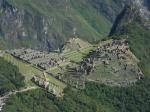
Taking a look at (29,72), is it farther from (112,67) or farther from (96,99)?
(112,67)

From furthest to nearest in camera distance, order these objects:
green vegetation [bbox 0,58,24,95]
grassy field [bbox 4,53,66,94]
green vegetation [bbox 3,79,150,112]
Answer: grassy field [bbox 4,53,66,94] → green vegetation [bbox 0,58,24,95] → green vegetation [bbox 3,79,150,112]

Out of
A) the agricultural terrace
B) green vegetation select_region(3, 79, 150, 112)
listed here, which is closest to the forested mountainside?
green vegetation select_region(3, 79, 150, 112)

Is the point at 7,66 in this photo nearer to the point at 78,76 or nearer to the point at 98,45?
the point at 78,76

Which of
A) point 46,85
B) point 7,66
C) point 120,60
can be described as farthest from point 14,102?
point 120,60

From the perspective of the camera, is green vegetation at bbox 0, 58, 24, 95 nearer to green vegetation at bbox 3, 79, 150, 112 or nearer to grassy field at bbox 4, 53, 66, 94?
grassy field at bbox 4, 53, 66, 94

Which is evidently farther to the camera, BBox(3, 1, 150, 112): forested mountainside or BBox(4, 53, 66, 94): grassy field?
BBox(4, 53, 66, 94): grassy field

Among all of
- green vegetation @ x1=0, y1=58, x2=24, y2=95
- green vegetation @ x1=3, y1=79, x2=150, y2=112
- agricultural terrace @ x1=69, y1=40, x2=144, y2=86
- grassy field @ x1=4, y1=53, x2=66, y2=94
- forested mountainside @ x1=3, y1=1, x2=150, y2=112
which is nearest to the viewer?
green vegetation @ x1=3, y1=79, x2=150, y2=112
